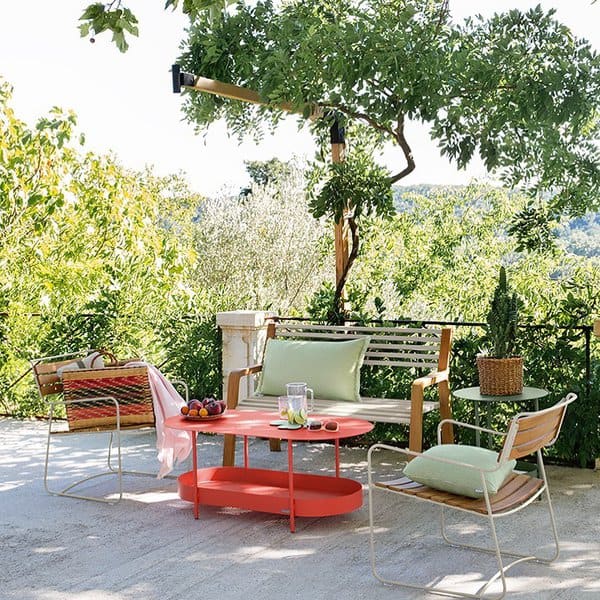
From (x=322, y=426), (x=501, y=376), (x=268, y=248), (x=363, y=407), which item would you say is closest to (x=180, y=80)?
(x=363, y=407)

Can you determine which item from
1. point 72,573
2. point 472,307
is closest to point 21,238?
point 72,573

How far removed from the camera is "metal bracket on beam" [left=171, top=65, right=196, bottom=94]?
571cm

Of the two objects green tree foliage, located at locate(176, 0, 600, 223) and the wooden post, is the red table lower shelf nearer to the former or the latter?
the wooden post

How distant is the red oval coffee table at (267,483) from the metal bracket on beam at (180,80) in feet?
6.94

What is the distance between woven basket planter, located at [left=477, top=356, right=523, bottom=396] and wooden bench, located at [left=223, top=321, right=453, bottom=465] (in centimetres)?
31

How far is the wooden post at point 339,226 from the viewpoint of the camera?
6266mm

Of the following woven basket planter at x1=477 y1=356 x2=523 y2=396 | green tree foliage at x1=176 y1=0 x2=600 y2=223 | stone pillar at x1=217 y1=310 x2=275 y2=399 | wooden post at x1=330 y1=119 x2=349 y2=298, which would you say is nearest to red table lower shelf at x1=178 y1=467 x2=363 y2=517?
woven basket planter at x1=477 y1=356 x2=523 y2=396

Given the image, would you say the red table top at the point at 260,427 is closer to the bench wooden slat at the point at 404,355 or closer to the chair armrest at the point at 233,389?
the chair armrest at the point at 233,389

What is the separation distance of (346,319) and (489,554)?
259 centimetres

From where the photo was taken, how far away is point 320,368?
5.39 meters

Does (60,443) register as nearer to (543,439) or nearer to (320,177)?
(320,177)

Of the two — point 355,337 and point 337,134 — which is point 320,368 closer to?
point 355,337

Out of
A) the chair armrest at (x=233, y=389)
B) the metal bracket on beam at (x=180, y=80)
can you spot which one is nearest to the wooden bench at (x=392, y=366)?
the chair armrest at (x=233, y=389)

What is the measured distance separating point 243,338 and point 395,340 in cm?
122
